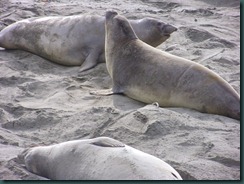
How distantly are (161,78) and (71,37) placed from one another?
6.20ft

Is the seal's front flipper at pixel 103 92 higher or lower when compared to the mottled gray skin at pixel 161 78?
lower

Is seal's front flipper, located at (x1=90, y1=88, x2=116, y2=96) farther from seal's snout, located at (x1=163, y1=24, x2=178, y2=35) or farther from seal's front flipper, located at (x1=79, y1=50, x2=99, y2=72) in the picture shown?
seal's snout, located at (x1=163, y1=24, x2=178, y2=35)

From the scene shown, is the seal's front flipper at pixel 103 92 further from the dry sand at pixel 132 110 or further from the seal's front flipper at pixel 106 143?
the seal's front flipper at pixel 106 143

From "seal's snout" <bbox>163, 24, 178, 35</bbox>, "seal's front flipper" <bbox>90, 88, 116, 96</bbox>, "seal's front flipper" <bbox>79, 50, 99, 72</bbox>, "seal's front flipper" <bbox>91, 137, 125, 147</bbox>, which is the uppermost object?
"seal's front flipper" <bbox>91, 137, 125, 147</bbox>

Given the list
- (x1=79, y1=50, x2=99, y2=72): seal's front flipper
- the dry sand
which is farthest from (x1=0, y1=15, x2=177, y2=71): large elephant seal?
the dry sand

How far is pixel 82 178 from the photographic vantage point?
9.52ft

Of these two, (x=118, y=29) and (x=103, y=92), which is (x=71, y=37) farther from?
(x=103, y=92)

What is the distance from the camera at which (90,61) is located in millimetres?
5805

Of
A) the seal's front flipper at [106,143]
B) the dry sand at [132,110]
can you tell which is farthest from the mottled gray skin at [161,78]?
the seal's front flipper at [106,143]

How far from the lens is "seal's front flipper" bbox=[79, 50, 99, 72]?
5.72 metres

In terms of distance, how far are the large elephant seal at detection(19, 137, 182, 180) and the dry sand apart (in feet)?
0.37

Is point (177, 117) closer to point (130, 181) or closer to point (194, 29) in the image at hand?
point (130, 181)

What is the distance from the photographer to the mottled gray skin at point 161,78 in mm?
4152

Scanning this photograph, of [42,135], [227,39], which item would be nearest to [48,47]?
[227,39]
